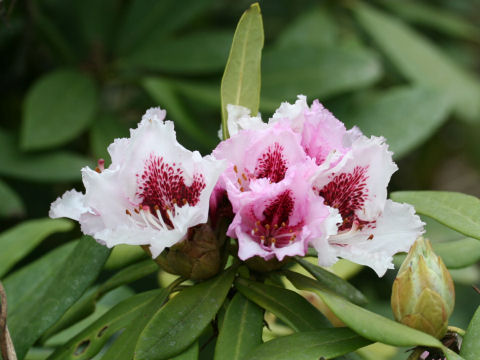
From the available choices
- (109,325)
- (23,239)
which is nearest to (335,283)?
(109,325)

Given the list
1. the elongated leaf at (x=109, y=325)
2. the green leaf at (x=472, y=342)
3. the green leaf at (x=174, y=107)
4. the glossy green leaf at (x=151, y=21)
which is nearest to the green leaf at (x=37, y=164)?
the green leaf at (x=174, y=107)

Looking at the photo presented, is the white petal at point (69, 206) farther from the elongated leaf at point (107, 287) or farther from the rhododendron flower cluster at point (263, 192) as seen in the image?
the elongated leaf at point (107, 287)

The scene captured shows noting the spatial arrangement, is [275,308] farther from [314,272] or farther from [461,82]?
[461,82]

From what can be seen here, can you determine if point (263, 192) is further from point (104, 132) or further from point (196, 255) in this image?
point (104, 132)

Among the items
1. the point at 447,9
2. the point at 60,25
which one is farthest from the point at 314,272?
the point at 447,9

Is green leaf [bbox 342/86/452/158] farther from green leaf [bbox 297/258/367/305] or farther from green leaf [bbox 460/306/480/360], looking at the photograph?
green leaf [bbox 460/306/480/360]

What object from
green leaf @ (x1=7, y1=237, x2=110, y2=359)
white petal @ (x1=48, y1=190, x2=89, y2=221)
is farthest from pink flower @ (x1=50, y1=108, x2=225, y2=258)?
green leaf @ (x1=7, y1=237, x2=110, y2=359)
